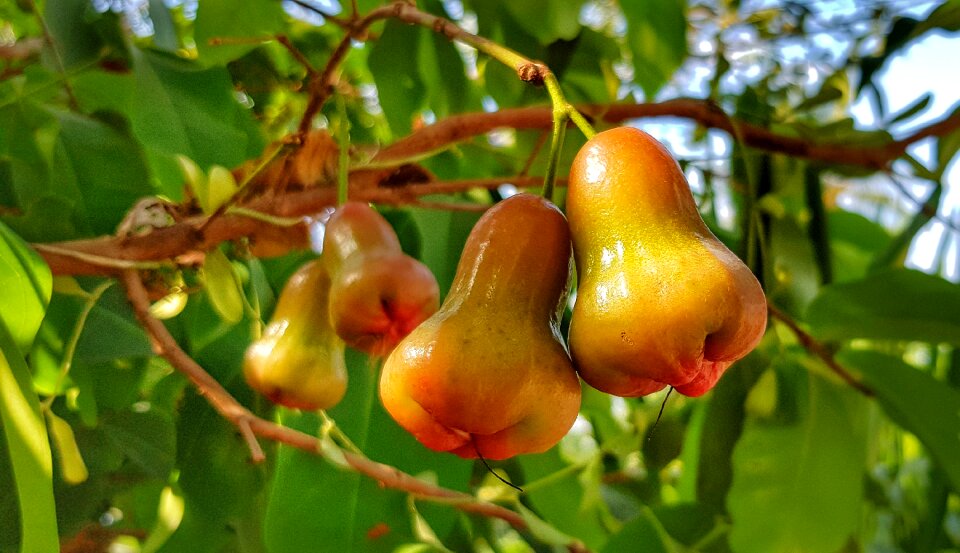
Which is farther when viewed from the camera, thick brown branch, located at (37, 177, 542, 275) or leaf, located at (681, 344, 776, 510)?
leaf, located at (681, 344, 776, 510)

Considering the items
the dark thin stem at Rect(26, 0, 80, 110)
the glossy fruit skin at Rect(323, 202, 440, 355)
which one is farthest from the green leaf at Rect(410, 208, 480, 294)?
the dark thin stem at Rect(26, 0, 80, 110)

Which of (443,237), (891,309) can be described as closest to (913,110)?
(891,309)

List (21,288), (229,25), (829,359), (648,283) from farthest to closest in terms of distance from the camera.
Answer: (829,359), (229,25), (21,288), (648,283)

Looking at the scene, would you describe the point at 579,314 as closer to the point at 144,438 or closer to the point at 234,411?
the point at 234,411

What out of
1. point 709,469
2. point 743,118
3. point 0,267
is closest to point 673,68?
point 743,118

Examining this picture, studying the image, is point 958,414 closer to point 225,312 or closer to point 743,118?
point 743,118

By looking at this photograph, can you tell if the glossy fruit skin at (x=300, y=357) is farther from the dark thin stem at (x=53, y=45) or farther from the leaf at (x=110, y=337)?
the dark thin stem at (x=53, y=45)

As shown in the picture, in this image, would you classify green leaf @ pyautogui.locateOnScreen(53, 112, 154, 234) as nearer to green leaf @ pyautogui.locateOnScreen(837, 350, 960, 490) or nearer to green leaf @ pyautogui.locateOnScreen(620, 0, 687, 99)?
green leaf @ pyautogui.locateOnScreen(620, 0, 687, 99)
